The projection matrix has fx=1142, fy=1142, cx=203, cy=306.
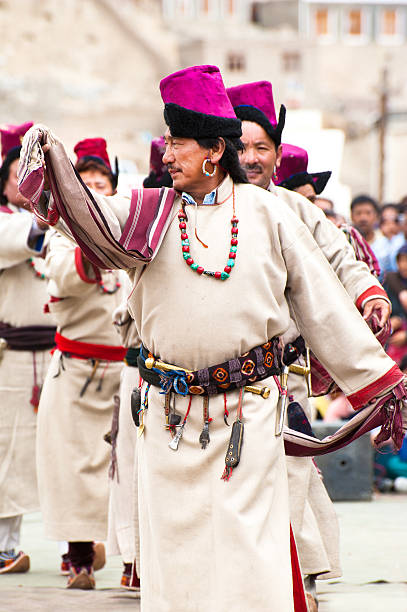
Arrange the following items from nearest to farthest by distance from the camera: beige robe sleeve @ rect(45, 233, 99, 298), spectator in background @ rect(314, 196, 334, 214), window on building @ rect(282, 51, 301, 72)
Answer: beige robe sleeve @ rect(45, 233, 99, 298)
spectator in background @ rect(314, 196, 334, 214)
window on building @ rect(282, 51, 301, 72)

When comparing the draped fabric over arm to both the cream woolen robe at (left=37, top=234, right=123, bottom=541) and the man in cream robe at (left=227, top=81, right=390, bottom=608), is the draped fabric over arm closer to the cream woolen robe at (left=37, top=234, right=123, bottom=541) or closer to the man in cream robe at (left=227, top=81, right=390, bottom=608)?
the man in cream robe at (left=227, top=81, right=390, bottom=608)

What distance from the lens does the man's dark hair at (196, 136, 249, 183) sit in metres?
3.73

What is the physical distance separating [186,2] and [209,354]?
6767 centimetres

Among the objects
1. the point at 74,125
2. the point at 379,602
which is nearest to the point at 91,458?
the point at 379,602

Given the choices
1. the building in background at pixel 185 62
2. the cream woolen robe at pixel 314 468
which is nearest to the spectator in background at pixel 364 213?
the cream woolen robe at pixel 314 468

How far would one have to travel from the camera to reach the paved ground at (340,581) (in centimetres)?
517

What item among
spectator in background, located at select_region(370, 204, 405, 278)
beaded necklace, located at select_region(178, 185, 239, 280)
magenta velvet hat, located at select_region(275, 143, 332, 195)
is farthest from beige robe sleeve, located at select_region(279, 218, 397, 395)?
spectator in background, located at select_region(370, 204, 405, 278)

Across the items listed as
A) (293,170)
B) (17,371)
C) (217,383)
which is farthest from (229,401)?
(17,371)

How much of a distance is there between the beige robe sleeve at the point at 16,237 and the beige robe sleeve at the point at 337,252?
175 cm

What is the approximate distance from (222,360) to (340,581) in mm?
2396

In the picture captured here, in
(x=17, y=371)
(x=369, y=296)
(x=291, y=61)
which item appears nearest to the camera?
(x=369, y=296)

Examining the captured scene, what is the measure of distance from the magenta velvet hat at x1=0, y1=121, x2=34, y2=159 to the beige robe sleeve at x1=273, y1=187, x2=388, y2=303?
209 centimetres

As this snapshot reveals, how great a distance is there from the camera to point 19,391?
614 cm

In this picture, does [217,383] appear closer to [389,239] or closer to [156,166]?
[156,166]
